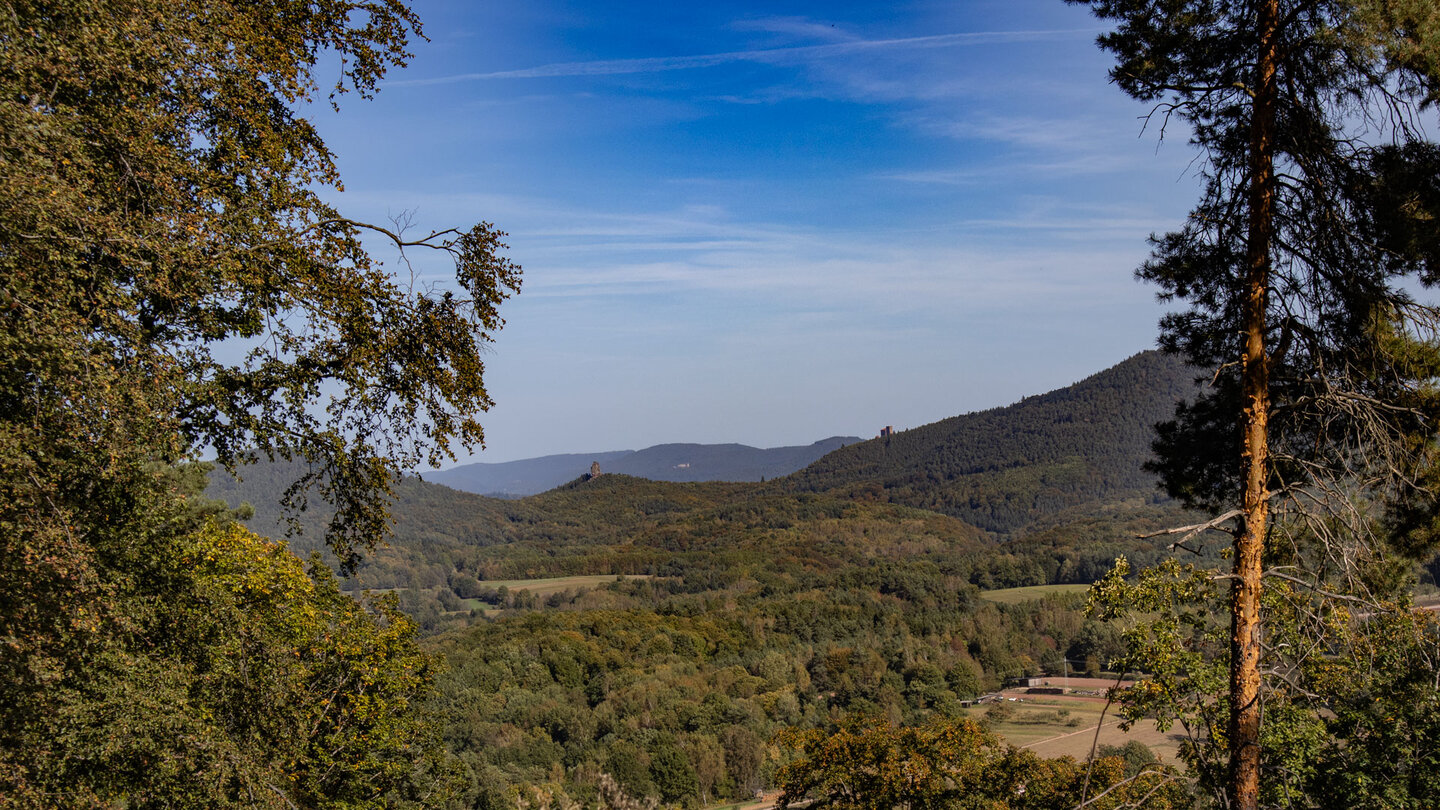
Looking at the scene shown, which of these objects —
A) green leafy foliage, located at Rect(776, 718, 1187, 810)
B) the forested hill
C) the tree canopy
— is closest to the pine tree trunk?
the tree canopy

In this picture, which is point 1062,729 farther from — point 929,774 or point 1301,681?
point 1301,681

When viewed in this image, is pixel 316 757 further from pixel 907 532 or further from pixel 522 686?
pixel 907 532

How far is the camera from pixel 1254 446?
234 inches

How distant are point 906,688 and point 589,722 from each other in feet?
74.8

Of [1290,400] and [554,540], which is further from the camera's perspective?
[554,540]

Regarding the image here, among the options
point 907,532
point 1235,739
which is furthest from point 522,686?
point 907,532

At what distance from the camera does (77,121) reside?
480 centimetres

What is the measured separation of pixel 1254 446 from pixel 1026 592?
326 feet

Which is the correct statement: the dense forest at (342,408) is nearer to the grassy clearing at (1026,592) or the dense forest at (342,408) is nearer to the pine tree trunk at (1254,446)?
the pine tree trunk at (1254,446)

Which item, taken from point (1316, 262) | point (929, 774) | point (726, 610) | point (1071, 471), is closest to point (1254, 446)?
point (1316, 262)

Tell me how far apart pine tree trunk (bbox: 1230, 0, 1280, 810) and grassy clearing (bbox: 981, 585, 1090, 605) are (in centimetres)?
8775

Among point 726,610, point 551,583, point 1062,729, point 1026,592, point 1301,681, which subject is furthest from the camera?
point 551,583

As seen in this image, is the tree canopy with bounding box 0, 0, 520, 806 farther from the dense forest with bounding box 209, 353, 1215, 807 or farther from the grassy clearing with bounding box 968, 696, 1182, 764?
the grassy clearing with bounding box 968, 696, 1182, 764

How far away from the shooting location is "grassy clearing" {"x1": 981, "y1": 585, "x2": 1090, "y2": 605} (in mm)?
90875
